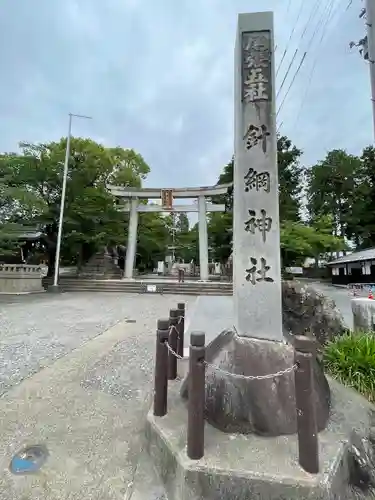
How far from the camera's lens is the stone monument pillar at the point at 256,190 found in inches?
113

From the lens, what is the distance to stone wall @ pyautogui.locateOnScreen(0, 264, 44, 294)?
1602 centimetres

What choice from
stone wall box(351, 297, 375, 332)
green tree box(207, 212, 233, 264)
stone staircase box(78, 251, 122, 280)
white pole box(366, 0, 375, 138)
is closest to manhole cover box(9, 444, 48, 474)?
stone wall box(351, 297, 375, 332)

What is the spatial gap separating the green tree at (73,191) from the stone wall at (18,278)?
2835 millimetres

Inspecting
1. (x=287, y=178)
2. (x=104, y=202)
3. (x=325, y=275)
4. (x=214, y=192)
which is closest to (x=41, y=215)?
(x=104, y=202)

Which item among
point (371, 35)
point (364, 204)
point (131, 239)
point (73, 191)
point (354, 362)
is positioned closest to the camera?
point (354, 362)

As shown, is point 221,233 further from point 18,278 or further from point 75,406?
point 75,406

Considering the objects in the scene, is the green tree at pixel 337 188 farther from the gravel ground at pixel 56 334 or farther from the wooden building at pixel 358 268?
the gravel ground at pixel 56 334

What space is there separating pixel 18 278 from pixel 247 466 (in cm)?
1704

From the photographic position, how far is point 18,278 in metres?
16.1

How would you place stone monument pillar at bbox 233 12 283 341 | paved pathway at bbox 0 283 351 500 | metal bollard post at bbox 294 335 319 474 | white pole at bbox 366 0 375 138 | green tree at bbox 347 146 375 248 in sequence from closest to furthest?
metal bollard post at bbox 294 335 319 474, paved pathway at bbox 0 283 351 500, stone monument pillar at bbox 233 12 283 341, white pole at bbox 366 0 375 138, green tree at bbox 347 146 375 248

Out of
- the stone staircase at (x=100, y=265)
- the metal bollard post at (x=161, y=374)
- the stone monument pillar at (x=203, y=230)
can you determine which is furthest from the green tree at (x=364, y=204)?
the metal bollard post at (x=161, y=374)

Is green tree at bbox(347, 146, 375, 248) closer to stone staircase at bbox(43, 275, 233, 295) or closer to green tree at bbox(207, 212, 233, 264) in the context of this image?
green tree at bbox(207, 212, 233, 264)

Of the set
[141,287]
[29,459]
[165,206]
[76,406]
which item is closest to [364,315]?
[76,406]

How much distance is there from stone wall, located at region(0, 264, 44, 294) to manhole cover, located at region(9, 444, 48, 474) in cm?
1567
